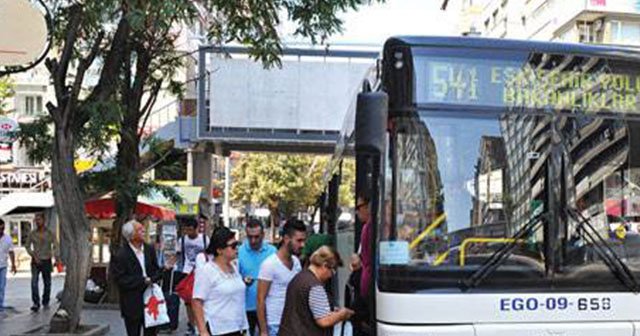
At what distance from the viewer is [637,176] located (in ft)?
18.1

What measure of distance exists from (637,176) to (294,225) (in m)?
3.08

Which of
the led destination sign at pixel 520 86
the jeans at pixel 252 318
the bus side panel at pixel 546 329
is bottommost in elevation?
the jeans at pixel 252 318

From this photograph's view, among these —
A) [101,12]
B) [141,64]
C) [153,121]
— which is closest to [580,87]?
[101,12]

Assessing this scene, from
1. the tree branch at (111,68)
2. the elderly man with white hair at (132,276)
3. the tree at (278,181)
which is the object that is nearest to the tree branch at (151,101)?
the tree branch at (111,68)

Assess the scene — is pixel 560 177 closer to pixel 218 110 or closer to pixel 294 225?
pixel 294 225

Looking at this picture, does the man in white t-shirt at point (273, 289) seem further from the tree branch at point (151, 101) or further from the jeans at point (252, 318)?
the tree branch at point (151, 101)

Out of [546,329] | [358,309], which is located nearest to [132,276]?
[358,309]

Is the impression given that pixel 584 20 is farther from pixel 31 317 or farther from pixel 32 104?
pixel 31 317

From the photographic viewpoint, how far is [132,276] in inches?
302

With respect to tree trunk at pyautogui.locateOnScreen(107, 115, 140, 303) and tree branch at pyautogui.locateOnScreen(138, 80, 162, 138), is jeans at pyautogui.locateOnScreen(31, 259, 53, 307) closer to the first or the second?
tree trunk at pyautogui.locateOnScreen(107, 115, 140, 303)

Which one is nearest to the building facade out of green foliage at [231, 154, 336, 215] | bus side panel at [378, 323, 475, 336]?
green foliage at [231, 154, 336, 215]

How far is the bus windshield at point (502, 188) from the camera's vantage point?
509 centimetres

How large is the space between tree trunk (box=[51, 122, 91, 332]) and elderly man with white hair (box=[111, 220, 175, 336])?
340 centimetres

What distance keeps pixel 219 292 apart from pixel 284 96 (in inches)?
682
